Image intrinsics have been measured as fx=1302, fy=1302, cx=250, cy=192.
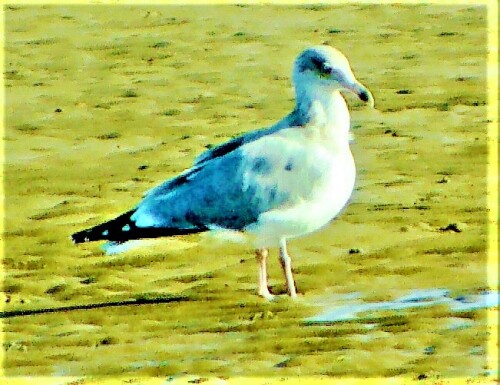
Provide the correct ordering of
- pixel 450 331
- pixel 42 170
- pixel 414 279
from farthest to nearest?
pixel 42 170 < pixel 414 279 < pixel 450 331

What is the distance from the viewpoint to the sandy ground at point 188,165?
5.13 meters

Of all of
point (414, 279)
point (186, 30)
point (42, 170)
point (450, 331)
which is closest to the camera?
point (450, 331)

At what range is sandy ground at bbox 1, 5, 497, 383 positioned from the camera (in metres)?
5.13

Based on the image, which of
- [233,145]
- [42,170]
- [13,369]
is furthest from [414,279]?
[42,170]

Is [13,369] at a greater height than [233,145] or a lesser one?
lesser

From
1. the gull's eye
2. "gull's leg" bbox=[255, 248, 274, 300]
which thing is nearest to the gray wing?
"gull's leg" bbox=[255, 248, 274, 300]

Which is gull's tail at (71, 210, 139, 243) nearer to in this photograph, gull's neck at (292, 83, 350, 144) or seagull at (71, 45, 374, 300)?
seagull at (71, 45, 374, 300)

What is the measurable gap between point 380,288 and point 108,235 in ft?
3.82

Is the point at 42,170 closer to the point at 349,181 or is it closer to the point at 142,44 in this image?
the point at 142,44

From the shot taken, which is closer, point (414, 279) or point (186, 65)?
point (414, 279)

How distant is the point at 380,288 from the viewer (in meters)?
5.44

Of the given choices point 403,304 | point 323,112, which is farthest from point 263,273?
point 323,112

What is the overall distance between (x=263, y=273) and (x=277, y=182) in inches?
16.2

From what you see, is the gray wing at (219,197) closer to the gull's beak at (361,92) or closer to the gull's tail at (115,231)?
the gull's tail at (115,231)
